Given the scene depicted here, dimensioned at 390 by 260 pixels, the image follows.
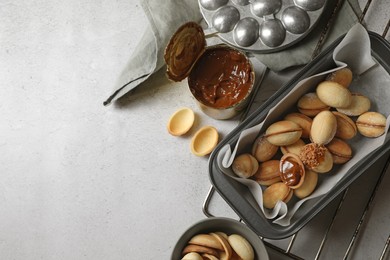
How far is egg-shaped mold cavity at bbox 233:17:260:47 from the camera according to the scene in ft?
2.49

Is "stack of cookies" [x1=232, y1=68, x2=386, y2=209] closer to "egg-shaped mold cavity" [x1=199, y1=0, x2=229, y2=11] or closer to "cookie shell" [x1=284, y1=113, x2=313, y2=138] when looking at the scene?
"cookie shell" [x1=284, y1=113, x2=313, y2=138]

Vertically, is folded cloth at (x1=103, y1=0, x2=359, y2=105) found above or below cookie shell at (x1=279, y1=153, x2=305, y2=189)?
above

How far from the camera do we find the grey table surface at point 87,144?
2.63ft

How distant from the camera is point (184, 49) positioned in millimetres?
711

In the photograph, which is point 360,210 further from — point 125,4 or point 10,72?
point 10,72

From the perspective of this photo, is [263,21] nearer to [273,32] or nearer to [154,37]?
[273,32]

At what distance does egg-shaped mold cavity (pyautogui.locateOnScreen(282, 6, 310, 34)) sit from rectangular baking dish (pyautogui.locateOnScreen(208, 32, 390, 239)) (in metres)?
0.07

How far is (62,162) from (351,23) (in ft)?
1.53

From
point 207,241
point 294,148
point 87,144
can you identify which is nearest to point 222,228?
point 207,241

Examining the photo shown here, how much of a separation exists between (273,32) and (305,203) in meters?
0.23

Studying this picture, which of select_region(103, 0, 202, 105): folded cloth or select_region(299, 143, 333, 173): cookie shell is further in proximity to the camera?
select_region(103, 0, 202, 105): folded cloth

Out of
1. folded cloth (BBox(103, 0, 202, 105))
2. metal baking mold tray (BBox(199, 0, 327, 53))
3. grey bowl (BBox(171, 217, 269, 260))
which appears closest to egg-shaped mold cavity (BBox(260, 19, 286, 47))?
metal baking mold tray (BBox(199, 0, 327, 53))

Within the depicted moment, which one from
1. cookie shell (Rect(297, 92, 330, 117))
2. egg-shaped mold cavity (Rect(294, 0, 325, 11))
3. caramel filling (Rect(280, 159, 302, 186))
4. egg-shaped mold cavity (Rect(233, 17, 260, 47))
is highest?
egg-shaped mold cavity (Rect(294, 0, 325, 11))

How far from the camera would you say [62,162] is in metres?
0.83
